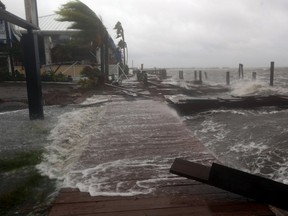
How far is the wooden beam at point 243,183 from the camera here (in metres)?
3.47

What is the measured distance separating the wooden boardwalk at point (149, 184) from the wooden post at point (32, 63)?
2668 mm

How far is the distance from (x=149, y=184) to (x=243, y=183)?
117 centimetres

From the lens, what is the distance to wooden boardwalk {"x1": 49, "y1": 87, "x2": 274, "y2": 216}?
3.42m

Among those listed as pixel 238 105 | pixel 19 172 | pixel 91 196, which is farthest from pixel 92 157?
pixel 238 105

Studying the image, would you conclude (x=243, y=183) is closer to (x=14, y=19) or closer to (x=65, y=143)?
(x=65, y=143)

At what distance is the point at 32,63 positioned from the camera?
9.22 meters

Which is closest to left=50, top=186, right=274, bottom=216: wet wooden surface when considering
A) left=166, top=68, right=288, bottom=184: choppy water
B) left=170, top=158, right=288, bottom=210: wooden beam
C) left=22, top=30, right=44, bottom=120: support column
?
left=170, top=158, right=288, bottom=210: wooden beam

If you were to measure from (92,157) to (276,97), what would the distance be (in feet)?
39.5

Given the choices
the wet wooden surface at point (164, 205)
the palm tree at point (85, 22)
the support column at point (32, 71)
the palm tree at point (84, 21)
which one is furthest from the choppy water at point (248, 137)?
the palm tree at point (84, 21)

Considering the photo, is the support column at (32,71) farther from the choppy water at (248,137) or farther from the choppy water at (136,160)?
the choppy water at (248,137)

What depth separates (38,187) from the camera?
13.8 ft

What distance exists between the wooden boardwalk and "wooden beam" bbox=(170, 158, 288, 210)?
106mm

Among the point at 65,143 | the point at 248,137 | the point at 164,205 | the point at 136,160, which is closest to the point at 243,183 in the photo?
the point at 164,205

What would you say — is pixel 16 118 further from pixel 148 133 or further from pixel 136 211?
pixel 136 211
